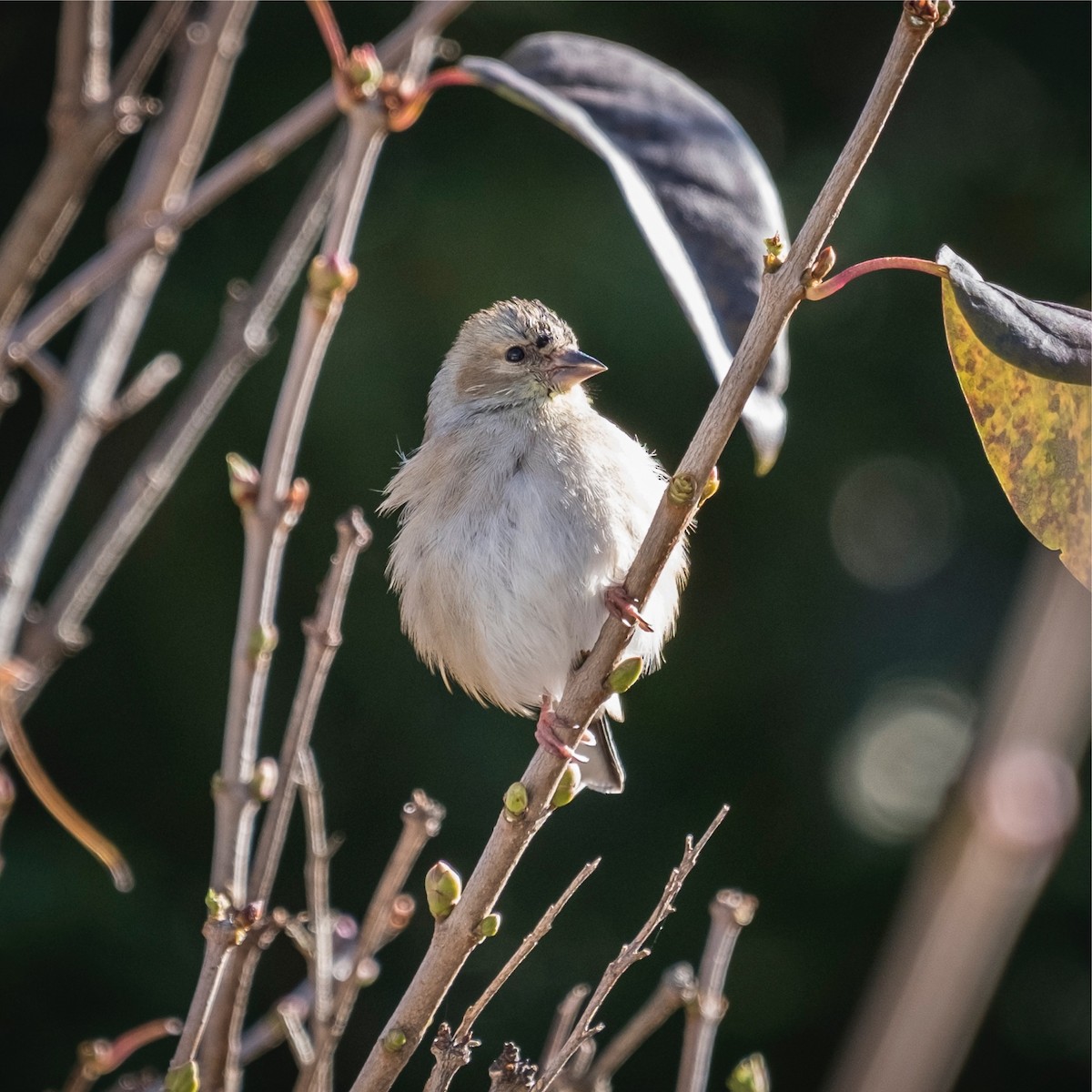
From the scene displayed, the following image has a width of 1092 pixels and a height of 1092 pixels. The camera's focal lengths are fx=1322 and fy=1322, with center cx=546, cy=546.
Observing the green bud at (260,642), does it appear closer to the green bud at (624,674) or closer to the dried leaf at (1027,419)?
the green bud at (624,674)

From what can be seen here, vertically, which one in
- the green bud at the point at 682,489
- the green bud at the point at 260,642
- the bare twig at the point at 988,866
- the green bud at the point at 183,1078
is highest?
the green bud at the point at 682,489

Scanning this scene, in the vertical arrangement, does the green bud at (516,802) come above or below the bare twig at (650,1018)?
above

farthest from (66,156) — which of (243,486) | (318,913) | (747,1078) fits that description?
(747,1078)

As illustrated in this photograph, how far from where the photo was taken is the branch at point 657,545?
1.05 m

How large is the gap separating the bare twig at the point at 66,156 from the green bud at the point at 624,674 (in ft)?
3.70

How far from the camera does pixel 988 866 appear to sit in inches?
23.2

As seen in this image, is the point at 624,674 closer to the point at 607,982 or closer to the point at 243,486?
the point at 607,982

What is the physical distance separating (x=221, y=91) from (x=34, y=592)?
2.48 metres

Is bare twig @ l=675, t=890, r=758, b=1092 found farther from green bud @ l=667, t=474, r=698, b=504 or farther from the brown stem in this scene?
the brown stem

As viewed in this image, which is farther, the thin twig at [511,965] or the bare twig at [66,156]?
the bare twig at [66,156]

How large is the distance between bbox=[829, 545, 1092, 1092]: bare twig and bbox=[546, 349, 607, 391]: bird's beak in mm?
1911

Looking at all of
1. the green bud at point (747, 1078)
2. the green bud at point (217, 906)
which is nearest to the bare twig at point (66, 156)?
the green bud at point (217, 906)

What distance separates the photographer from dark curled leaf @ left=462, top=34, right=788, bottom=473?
1296 millimetres

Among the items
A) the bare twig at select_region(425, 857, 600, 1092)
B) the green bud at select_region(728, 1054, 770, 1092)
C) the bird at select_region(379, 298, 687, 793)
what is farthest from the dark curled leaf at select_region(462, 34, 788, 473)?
the bird at select_region(379, 298, 687, 793)
